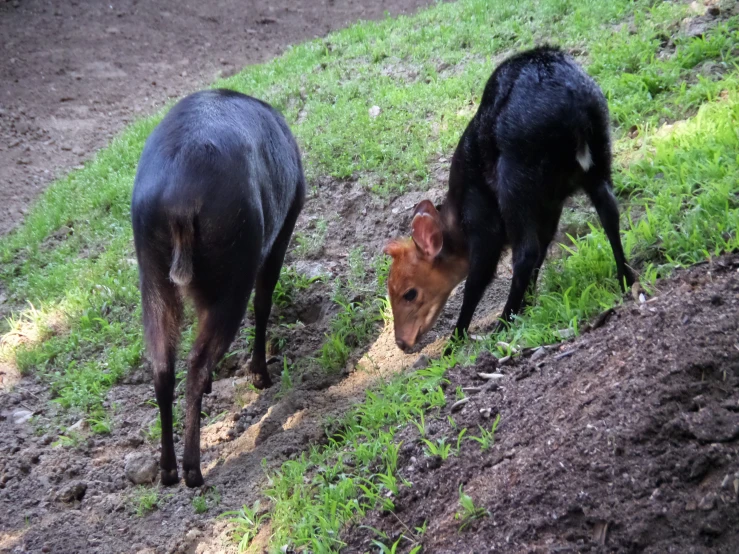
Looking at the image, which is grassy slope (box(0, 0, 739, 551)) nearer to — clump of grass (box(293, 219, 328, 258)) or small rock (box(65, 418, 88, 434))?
small rock (box(65, 418, 88, 434))

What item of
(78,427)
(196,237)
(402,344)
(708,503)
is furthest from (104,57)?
(708,503)

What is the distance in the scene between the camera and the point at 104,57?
12.7 m

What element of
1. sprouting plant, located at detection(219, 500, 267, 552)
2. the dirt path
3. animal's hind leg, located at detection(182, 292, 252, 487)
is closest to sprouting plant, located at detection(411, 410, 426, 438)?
sprouting plant, located at detection(219, 500, 267, 552)

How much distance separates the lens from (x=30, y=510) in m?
4.38

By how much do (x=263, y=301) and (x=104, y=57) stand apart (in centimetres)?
914

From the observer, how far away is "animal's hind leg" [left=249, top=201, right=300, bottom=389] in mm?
5230

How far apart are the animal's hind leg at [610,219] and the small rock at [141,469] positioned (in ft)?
9.58

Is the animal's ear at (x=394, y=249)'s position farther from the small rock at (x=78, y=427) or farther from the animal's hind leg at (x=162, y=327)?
the small rock at (x=78, y=427)

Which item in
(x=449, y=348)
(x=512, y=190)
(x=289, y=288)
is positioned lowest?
(x=289, y=288)

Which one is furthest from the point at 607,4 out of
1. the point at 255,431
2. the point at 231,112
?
the point at 255,431

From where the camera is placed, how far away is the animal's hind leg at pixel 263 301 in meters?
5.23

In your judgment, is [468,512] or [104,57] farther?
[104,57]

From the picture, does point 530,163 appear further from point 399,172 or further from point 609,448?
point 399,172

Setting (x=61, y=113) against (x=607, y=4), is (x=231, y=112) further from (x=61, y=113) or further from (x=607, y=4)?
(x=61, y=113)
